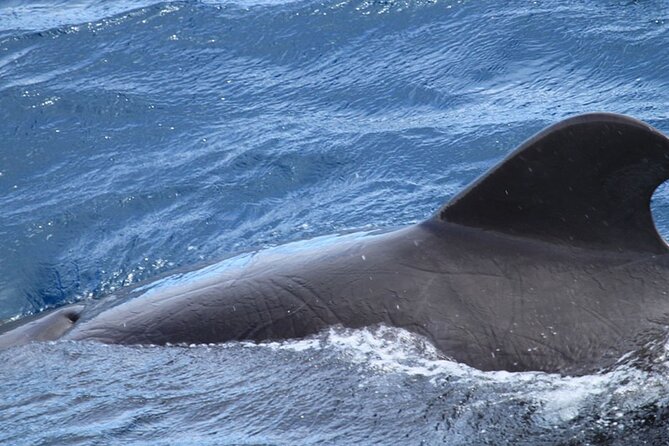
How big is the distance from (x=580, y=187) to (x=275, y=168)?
6.48 m

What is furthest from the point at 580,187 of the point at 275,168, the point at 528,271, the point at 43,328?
the point at 275,168

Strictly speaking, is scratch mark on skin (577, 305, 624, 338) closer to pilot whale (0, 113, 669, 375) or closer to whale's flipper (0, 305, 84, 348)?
pilot whale (0, 113, 669, 375)

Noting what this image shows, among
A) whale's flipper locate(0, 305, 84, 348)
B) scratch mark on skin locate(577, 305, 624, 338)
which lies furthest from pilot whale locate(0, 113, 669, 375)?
whale's flipper locate(0, 305, 84, 348)

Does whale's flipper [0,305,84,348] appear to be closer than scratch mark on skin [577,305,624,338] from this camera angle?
No

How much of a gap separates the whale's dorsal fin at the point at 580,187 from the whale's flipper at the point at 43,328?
285 cm

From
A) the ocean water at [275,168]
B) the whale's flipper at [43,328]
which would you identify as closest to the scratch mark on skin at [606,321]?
the ocean water at [275,168]

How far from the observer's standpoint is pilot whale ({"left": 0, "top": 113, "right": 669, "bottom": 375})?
560 centimetres

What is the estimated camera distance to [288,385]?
5977 mm

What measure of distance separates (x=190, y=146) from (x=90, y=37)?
3455 mm

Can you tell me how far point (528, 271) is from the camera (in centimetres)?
586

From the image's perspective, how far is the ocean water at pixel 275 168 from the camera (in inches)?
220

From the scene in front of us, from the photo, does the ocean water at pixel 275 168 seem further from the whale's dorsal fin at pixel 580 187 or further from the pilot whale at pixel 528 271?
the whale's dorsal fin at pixel 580 187

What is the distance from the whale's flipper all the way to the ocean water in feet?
0.61

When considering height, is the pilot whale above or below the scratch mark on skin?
above
